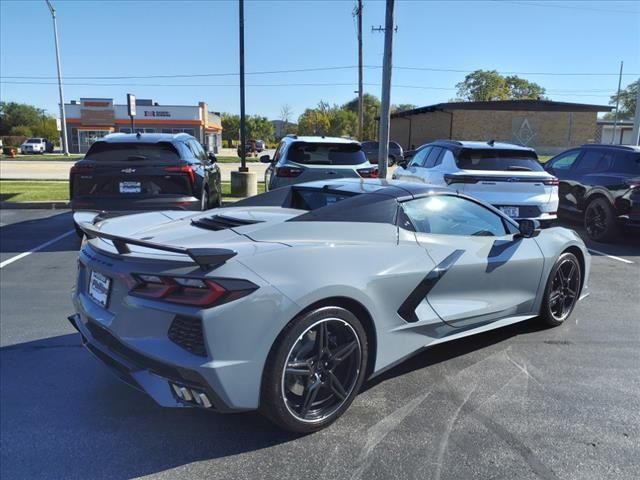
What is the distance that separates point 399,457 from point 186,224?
6.71 feet

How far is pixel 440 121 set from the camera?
42.3 metres

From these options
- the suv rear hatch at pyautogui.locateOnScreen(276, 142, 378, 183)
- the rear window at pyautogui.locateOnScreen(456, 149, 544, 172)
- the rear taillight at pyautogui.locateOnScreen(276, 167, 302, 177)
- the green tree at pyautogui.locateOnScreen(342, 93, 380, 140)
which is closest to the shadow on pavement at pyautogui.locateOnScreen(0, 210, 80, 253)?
the rear taillight at pyautogui.locateOnScreen(276, 167, 302, 177)

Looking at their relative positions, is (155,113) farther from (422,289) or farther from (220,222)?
(422,289)

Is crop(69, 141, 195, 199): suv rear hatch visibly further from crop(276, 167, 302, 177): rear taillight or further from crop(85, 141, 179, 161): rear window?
crop(276, 167, 302, 177): rear taillight

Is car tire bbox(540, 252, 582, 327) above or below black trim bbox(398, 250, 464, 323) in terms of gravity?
below

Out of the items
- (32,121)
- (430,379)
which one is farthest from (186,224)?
(32,121)

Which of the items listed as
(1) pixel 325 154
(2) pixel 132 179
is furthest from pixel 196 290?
(1) pixel 325 154

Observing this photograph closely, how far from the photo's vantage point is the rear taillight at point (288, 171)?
28.9 ft

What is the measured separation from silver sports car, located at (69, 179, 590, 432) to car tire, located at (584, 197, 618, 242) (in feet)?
18.5

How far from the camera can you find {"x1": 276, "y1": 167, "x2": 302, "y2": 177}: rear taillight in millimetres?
8812

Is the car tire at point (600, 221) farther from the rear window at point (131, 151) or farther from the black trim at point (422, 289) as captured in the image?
the rear window at point (131, 151)

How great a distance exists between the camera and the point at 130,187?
24.7 feet

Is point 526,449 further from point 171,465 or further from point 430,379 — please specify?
point 171,465

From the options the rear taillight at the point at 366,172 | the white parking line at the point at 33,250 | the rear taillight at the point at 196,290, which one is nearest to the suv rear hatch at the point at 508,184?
the rear taillight at the point at 366,172
